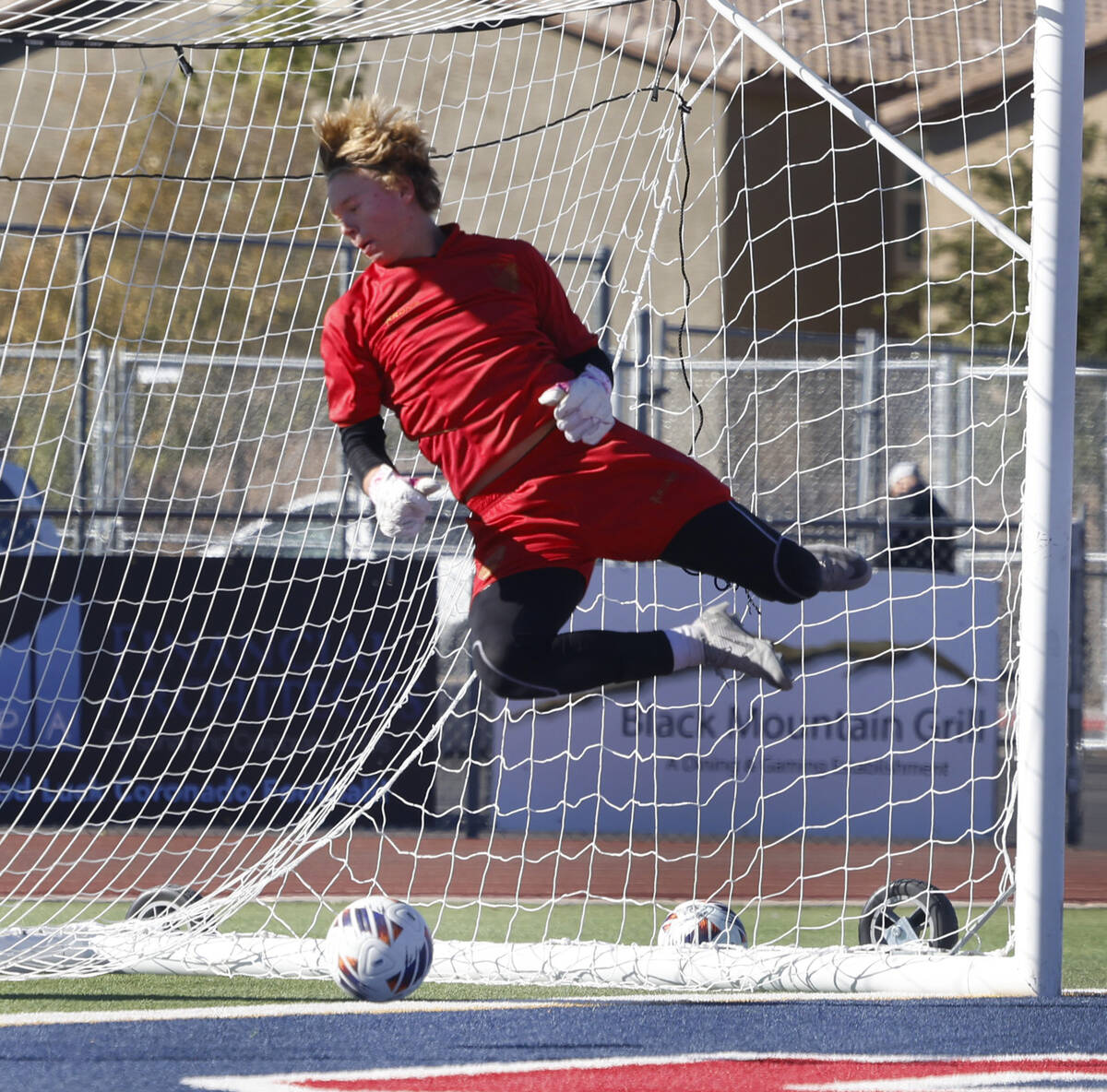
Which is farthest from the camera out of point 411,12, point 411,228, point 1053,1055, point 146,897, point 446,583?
point 446,583

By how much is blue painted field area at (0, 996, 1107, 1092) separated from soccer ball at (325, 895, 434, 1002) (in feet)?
0.28

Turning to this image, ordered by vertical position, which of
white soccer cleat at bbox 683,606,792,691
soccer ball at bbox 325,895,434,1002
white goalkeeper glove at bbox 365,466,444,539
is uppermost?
white goalkeeper glove at bbox 365,466,444,539

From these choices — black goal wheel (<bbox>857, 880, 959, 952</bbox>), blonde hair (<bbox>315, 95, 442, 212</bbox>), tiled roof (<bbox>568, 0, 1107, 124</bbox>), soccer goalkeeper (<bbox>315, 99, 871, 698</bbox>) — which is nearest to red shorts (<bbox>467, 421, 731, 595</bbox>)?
soccer goalkeeper (<bbox>315, 99, 871, 698</bbox>)

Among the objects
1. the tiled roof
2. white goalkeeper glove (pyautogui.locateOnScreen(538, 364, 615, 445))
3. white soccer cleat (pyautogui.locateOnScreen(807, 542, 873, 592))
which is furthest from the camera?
the tiled roof

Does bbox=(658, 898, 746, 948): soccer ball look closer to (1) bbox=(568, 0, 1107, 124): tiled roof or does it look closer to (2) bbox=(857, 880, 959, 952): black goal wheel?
(2) bbox=(857, 880, 959, 952): black goal wheel

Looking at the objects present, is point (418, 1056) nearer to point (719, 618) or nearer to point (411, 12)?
point (719, 618)

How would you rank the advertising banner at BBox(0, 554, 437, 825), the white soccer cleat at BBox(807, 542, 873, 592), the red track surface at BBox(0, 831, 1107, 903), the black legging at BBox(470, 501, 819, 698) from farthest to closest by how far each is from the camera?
the advertising banner at BBox(0, 554, 437, 825) < the red track surface at BBox(0, 831, 1107, 903) < the white soccer cleat at BBox(807, 542, 873, 592) < the black legging at BBox(470, 501, 819, 698)

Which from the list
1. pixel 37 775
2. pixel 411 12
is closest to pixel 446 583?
pixel 37 775

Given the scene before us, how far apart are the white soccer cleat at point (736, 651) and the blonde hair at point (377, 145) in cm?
124

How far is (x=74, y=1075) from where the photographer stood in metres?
3.57

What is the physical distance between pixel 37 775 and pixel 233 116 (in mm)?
10681

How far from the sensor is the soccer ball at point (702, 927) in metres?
5.14

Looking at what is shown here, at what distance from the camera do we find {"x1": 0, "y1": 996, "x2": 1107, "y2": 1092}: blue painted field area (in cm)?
359

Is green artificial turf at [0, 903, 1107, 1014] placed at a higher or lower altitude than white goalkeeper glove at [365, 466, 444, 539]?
lower
